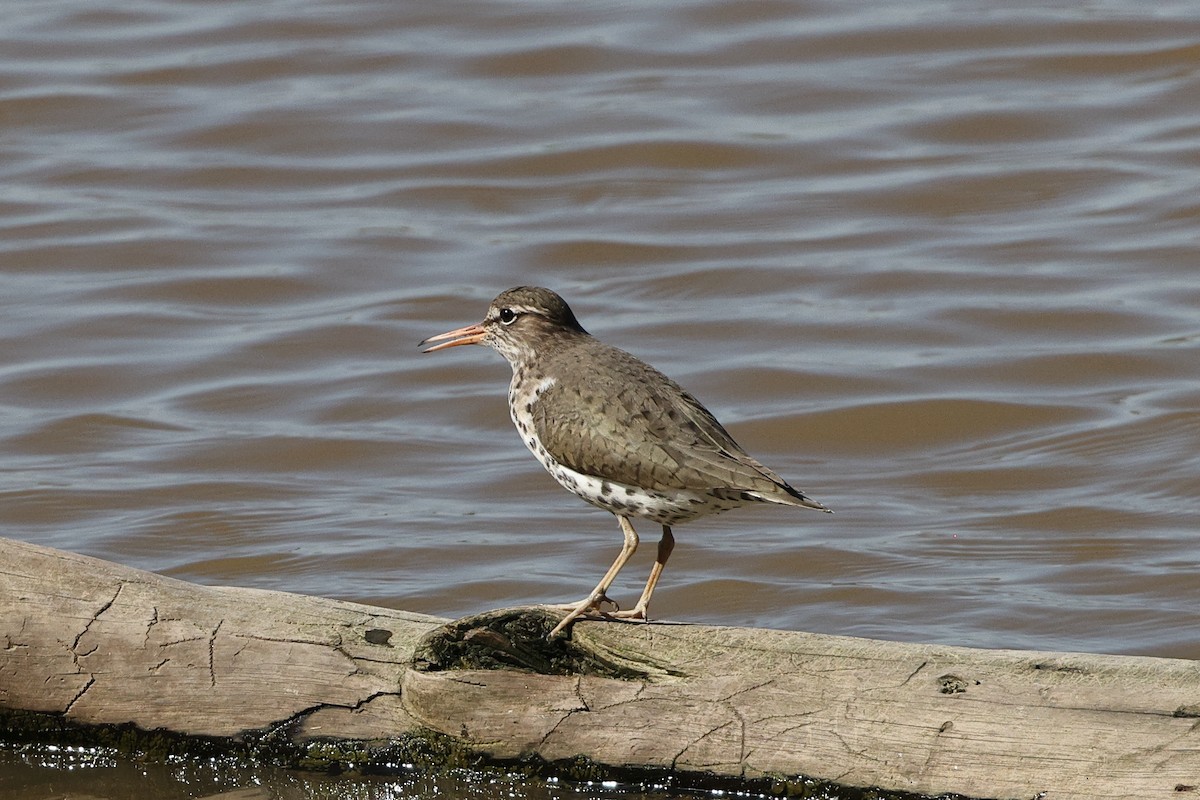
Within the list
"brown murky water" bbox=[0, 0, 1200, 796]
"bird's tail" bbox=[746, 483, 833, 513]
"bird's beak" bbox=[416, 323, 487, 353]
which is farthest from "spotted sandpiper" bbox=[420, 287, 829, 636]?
"brown murky water" bbox=[0, 0, 1200, 796]

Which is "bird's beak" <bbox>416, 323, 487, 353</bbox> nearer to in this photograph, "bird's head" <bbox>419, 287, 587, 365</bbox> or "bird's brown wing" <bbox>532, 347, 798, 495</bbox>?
"bird's head" <bbox>419, 287, 587, 365</bbox>

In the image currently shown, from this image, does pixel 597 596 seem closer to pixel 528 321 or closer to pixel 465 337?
pixel 528 321

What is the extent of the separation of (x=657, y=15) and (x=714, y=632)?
14205mm

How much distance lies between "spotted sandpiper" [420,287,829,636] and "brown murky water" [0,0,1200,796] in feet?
6.38

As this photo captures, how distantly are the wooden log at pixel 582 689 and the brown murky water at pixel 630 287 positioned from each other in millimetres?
2676

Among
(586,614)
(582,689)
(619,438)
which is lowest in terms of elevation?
(582,689)

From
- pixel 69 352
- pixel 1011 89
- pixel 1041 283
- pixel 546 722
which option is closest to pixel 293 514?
pixel 69 352

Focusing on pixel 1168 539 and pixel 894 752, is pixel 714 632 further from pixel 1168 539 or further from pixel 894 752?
pixel 1168 539

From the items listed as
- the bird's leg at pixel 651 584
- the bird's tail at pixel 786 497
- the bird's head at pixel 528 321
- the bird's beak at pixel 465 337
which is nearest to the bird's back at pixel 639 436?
the bird's tail at pixel 786 497

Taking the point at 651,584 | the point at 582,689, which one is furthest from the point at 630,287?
the point at 582,689

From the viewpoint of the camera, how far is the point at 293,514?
30.8ft

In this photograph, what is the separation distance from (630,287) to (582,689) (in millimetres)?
7811

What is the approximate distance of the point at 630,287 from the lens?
12836mm

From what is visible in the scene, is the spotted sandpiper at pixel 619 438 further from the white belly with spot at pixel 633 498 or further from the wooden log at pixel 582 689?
the wooden log at pixel 582 689
